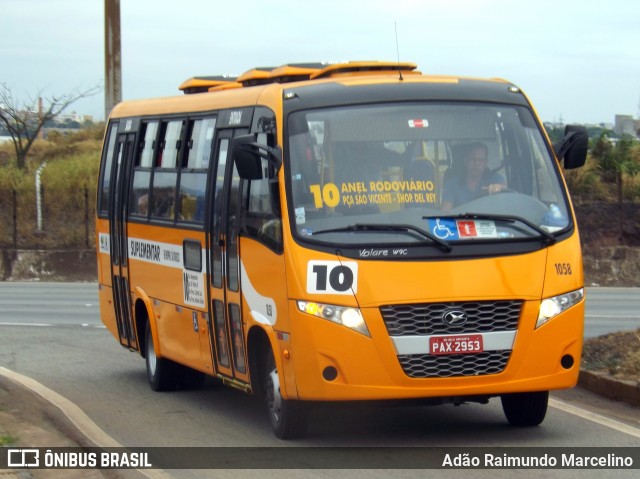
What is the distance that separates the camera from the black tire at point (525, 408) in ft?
31.4

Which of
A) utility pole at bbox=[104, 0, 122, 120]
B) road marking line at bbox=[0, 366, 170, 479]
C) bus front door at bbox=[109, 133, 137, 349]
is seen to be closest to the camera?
road marking line at bbox=[0, 366, 170, 479]

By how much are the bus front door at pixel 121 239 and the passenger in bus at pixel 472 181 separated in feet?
17.2

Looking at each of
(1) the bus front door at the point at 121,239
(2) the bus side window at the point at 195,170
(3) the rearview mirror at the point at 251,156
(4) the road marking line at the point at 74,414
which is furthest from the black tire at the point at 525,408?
A: (1) the bus front door at the point at 121,239

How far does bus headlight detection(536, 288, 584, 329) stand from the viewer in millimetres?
8781

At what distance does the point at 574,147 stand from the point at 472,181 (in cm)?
116

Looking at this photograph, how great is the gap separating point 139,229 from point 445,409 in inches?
157

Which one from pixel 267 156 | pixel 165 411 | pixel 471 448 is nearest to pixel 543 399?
pixel 471 448

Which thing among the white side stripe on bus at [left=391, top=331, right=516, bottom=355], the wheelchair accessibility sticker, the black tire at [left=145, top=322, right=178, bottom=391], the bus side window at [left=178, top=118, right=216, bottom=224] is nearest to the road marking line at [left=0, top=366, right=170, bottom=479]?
the black tire at [left=145, top=322, right=178, bottom=391]

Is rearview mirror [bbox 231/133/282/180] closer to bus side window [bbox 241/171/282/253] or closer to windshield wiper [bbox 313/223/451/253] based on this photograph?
bus side window [bbox 241/171/282/253]

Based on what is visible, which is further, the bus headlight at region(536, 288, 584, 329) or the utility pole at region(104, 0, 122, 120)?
the utility pole at region(104, 0, 122, 120)

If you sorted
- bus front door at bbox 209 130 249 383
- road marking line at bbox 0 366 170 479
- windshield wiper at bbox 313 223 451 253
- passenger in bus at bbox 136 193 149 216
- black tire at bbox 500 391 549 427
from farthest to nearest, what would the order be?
passenger in bus at bbox 136 193 149 216 → bus front door at bbox 209 130 249 383 → black tire at bbox 500 391 549 427 → road marking line at bbox 0 366 170 479 → windshield wiper at bbox 313 223 451 253

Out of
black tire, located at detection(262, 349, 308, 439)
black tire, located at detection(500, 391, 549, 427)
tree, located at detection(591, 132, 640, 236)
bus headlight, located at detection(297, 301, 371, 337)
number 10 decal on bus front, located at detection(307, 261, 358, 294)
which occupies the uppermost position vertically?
number 10 decal on bus front, located at detection(307, 261, 358, 294)

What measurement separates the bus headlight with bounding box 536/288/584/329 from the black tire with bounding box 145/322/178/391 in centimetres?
488

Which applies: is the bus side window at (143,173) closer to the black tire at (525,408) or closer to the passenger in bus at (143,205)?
the passenger in bus at (143,205)
